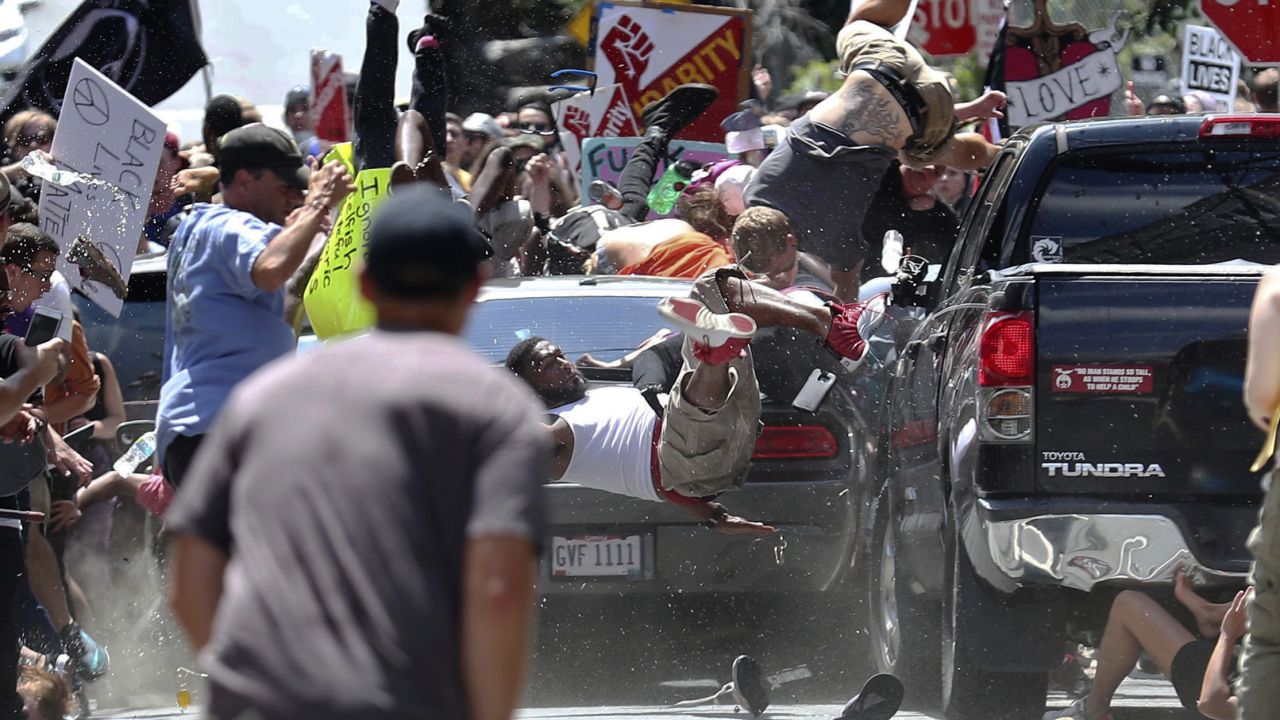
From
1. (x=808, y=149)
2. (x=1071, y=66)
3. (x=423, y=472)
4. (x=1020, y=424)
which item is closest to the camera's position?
(x=423, y=472)

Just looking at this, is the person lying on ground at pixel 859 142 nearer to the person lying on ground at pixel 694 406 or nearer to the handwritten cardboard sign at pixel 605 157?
the person lying on ground at pixel 694 406

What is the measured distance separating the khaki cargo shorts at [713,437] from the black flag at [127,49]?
4253 millimetres

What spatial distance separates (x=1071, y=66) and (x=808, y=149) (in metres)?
3.91

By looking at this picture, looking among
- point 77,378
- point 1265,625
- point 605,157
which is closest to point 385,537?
point 1265,625

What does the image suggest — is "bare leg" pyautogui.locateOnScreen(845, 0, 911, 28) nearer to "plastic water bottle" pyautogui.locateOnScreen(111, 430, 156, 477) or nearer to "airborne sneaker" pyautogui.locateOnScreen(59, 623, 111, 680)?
"plastic water bottle" pyautogui.locateOnScreen(111, 430, 156, 477)

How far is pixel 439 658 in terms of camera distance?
120 inches

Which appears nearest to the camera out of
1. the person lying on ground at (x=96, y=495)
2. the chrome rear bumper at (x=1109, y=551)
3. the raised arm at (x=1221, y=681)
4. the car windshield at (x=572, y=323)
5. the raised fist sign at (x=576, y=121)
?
the raised arm at (x=1221, y=681)

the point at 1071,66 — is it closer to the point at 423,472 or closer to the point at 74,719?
the point at 74,719

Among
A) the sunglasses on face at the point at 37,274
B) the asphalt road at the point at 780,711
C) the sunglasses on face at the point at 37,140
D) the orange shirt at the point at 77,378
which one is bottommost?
the asphalt road at the point at 780,711

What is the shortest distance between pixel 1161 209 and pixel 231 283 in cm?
292

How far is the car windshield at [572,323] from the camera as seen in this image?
8070 mm

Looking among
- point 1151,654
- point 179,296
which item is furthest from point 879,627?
point 179,296

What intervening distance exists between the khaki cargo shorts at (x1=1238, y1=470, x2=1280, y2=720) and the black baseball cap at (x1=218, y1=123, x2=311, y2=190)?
2.96 metres

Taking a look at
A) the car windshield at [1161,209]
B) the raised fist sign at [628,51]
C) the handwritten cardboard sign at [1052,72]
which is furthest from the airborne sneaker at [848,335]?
the raised fist sign at [628,51]
